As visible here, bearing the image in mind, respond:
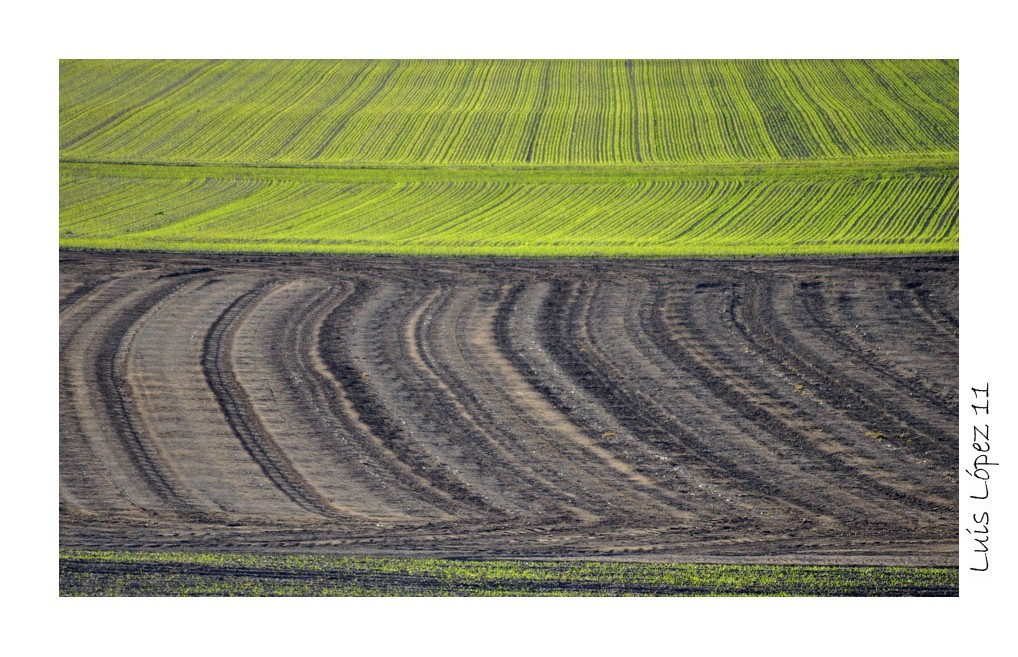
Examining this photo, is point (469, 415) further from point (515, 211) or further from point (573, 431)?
point (515, 211)

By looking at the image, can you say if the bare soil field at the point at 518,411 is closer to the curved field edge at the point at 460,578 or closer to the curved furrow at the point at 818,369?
the curved furrow at the point at 818,369

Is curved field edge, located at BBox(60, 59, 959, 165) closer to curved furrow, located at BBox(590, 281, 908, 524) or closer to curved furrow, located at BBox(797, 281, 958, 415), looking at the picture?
curved furrow, located at BBox(797, 281, 958, 415)

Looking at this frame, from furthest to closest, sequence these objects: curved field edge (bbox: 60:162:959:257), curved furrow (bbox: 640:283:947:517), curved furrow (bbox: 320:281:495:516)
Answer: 1. curved field edge (bbox: 60:162:959:257)
2. curved furrow (bbox: 320:281:495:516)
3. curved furrow (bbox: 640:283:947:517)

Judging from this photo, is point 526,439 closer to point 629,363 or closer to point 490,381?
point 490,381

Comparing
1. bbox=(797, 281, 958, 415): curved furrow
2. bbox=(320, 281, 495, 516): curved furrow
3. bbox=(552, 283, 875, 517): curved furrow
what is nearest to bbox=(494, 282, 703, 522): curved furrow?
bbox=(552, 283, 875, 517): curved furrow

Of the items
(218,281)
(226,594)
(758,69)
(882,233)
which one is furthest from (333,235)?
(882,233)

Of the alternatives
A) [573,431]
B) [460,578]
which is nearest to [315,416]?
[460,578]
